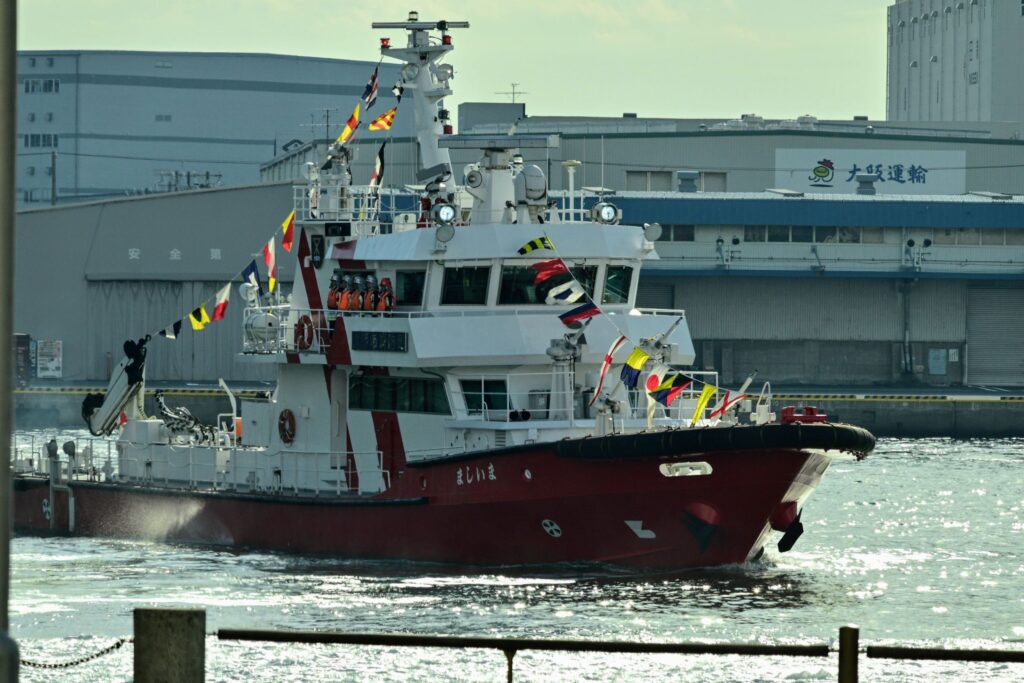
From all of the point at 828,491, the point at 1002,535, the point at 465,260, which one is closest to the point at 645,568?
the point at 465,260

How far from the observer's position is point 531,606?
23.8 meters

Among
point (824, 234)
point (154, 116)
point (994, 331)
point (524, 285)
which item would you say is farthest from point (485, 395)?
point (154, 116)

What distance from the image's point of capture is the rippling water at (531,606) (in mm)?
21141

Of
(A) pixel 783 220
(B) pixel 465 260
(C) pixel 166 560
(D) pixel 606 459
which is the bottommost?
(C) pixel 166 560

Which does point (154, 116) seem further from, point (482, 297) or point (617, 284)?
point (482, 297)

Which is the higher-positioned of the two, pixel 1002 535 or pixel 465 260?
pixel 465 260

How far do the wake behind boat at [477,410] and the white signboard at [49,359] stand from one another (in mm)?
36420

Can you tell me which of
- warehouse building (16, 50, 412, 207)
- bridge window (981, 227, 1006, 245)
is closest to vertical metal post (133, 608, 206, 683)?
bridge window (981, 227, 1006, 245)

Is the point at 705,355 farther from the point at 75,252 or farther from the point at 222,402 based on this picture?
the point at 75,252

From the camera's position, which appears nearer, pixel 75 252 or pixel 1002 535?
pixel 1002 535

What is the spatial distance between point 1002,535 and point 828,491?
842cm

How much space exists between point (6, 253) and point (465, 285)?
2014 cm

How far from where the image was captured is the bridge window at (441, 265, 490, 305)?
27.2m

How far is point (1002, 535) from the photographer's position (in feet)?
110
